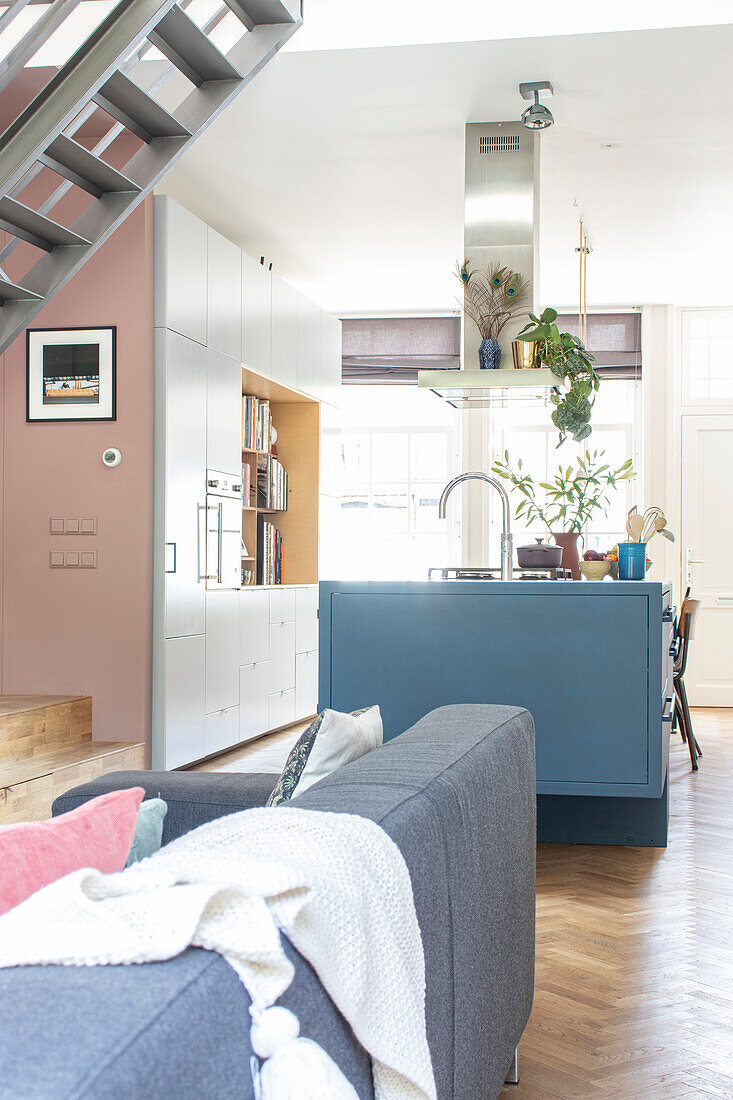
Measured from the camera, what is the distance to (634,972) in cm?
267

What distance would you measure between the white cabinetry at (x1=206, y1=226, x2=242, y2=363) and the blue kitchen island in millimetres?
2290

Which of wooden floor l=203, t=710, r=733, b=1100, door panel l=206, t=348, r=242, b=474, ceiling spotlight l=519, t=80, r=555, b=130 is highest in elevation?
ceiling spotlight l=519, t=80, r=555, b=130

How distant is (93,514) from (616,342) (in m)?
4.92

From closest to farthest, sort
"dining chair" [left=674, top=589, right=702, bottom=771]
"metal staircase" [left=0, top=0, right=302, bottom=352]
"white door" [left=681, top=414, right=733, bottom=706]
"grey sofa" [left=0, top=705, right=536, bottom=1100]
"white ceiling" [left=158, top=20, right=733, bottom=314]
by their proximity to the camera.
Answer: "grey sofa" [left=0, top=705, right=536, bottom=1100] → "metal staircase" [left=0, top=0, right=302, bottom=352] → "white ceiling" [left=158, top=20, right=733, bottom=314] → "dining chair" [left=674, top=589, right=702, bottom=771] → "white door" [left=681, top=414, right=733, bottom=706]

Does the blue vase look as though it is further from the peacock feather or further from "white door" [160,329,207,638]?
"white door" [160,329,207,638]

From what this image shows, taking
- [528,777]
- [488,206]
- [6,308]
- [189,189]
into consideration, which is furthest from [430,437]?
[528,777]

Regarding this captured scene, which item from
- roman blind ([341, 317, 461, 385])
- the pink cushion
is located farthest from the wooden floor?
roman blind ([341, 317, 461, 385])

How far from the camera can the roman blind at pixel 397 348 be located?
27.7 feet

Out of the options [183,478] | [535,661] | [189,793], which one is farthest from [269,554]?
[189,793]

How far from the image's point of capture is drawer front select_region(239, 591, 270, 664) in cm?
580

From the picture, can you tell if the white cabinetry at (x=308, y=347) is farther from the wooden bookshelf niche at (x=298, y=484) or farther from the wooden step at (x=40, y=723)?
the wooden step at (x=40, y=723)

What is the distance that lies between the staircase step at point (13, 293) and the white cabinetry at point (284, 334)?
2760mm

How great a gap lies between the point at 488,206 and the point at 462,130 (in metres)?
0.45

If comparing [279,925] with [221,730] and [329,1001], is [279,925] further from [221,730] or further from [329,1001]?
[221,730]
